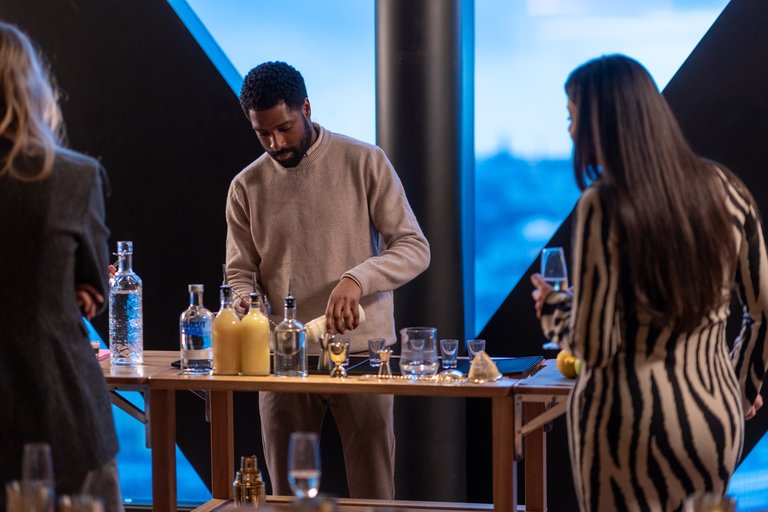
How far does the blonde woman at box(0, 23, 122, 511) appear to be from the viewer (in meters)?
1.85

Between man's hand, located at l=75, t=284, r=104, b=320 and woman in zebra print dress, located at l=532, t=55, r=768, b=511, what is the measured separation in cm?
94

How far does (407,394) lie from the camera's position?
2750mm

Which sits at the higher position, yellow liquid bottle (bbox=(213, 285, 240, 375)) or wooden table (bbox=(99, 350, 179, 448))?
yellow liquid bottle (bbox=(213, 285, 240, 375))

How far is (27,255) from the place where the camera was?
6.09 ft

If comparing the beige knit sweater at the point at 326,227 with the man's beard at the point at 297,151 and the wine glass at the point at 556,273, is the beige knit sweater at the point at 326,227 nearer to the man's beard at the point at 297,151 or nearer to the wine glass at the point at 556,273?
the man's beard at the point at 297,151

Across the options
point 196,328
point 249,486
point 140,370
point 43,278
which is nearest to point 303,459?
point 43,278

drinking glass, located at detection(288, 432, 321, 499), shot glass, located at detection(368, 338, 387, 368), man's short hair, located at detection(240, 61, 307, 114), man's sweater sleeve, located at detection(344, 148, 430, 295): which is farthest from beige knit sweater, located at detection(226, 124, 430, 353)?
drinking glass, located at detection(288, 432, 321, 499)

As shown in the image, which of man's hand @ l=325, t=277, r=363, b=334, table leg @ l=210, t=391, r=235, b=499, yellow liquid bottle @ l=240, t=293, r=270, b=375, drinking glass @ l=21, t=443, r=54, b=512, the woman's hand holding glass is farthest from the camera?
table leg @ l=210, t=391, r=235, b=499

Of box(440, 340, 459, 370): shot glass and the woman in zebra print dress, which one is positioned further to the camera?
box(440, 340, 459, 370): shot glass

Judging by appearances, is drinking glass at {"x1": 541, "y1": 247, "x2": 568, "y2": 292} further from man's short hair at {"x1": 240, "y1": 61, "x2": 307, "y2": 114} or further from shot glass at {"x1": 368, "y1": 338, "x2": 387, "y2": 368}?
man's short hair at {"x1": 240, "y1": 61, "x2": 307, "y2": 114}

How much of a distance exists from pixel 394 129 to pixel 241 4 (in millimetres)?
963

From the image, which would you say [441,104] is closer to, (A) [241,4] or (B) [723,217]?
(A) [241,4]

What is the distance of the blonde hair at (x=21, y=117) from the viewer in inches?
72.4

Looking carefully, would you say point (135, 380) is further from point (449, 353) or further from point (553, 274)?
point (553, 274)
